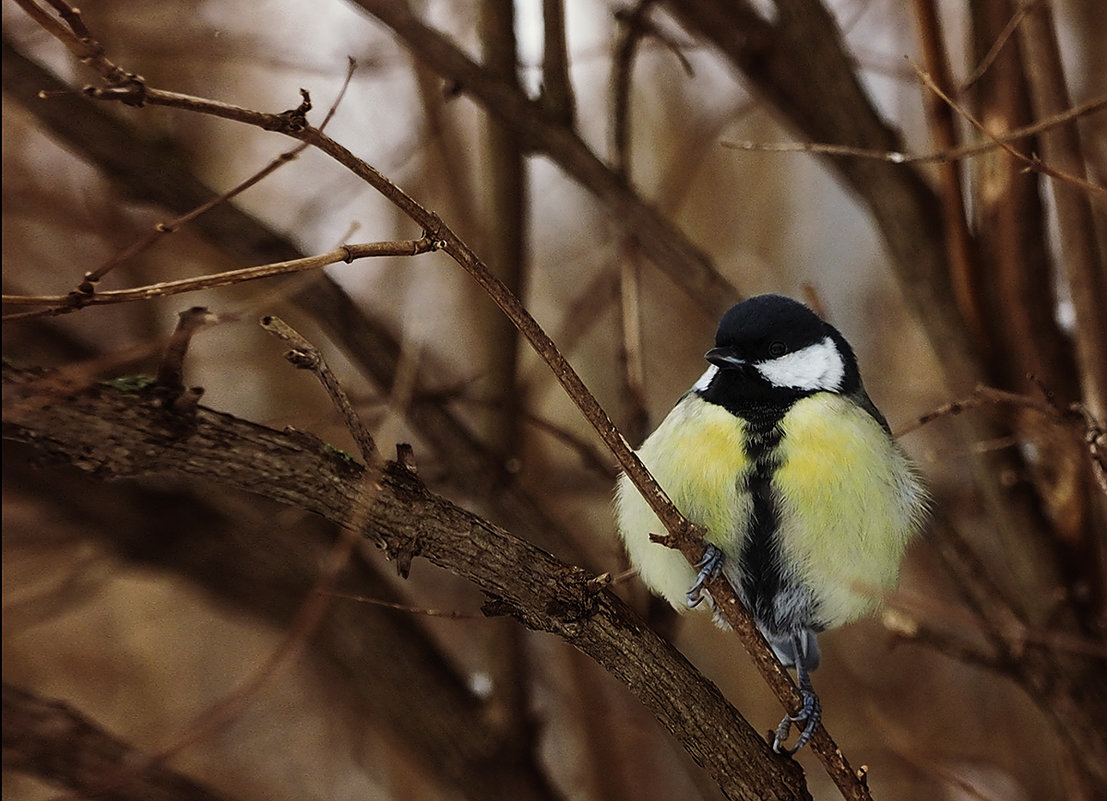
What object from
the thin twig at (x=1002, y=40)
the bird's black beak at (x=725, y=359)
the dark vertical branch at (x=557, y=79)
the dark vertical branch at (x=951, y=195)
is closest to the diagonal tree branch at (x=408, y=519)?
the bird's black beak at (x=725, y=359)

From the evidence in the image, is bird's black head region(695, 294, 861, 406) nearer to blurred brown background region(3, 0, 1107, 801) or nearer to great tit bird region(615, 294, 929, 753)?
great tit bird region(615, 294, 929, 753)

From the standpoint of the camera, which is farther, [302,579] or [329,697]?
[329,697]

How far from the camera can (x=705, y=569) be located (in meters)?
1.23

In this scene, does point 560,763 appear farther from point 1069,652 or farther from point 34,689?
point 1069,652

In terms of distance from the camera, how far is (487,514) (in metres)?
1.88

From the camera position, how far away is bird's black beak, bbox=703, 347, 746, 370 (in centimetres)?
144

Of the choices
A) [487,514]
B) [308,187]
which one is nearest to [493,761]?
[487,514]

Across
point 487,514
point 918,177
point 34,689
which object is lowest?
point 34,689

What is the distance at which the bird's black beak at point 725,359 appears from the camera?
1438mm

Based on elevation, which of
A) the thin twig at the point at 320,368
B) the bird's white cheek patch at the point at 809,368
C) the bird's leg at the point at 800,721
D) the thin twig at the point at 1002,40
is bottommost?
the bird's leg at the point at 800,721

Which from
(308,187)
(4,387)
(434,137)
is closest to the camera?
(4,387)

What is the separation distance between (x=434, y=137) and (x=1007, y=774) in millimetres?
1994

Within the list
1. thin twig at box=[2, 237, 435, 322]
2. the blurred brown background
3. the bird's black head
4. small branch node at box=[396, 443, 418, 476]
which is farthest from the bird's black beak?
thin twig at box=[2, 237, 435, 322]

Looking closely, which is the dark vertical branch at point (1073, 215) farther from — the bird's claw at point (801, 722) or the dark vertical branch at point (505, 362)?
the dark vertical branch at point (505, 362)
